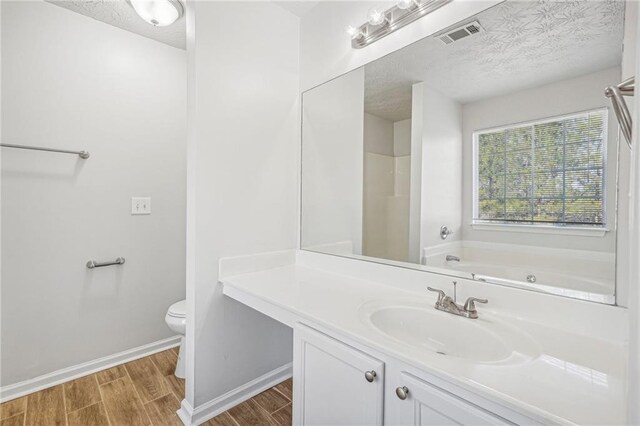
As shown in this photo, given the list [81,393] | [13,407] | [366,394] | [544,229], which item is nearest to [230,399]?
[81,393]

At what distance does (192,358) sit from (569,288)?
1.67 metres

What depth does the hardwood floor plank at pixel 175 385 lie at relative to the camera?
5.66ft

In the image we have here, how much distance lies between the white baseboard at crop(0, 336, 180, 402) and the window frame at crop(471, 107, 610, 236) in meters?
2.32

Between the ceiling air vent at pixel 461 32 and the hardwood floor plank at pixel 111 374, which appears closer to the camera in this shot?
the ceiling air vent at pixel 461 32

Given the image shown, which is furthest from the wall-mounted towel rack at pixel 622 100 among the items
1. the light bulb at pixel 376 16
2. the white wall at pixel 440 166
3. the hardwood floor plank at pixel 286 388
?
the hardwood floor plank at pixel 286 388

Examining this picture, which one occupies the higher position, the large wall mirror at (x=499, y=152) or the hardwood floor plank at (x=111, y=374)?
the large wall mirror at (x=499, y=152)

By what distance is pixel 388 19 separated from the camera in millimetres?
1423

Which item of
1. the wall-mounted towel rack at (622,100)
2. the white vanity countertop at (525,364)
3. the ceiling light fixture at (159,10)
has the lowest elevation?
the white vanity countertop at (525,364)

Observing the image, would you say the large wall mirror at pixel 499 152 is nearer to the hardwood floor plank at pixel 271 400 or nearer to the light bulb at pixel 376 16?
the light bulb at pixel 376 16

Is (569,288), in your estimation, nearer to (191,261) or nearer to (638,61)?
(638,61)

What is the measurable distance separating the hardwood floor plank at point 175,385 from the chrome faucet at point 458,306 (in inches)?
61.6

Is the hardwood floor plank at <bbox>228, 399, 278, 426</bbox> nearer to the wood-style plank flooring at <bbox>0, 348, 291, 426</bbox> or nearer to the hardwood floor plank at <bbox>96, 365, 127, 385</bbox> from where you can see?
the wood-style plank flooring at <bbox>0, 348, 291, 426</bbox>

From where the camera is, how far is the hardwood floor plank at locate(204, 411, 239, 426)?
151 centimetres

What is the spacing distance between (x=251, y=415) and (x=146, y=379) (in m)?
0.79
